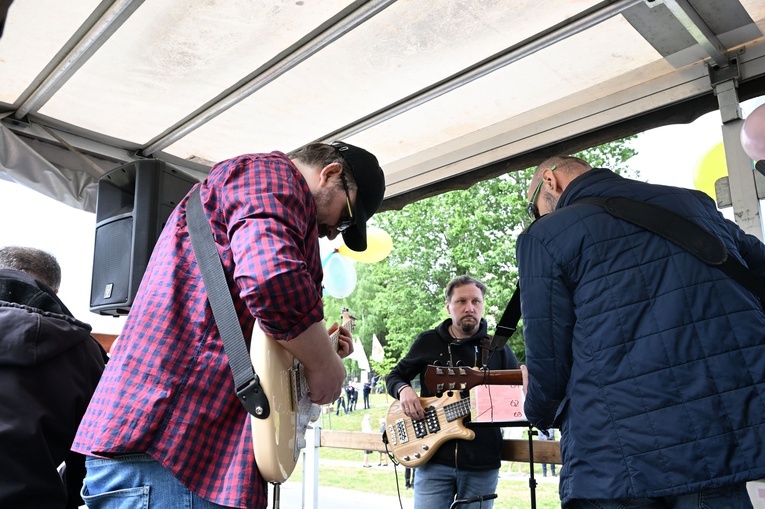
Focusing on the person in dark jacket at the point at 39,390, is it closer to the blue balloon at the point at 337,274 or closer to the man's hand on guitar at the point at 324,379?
the man's hand on guitar at the point at 324,379

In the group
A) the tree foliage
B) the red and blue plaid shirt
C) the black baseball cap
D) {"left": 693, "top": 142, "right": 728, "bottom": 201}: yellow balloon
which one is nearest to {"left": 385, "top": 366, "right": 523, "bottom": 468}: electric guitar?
{"left": 693, "top": 142, "right": 728, "bottom": 201}: yellow balloon

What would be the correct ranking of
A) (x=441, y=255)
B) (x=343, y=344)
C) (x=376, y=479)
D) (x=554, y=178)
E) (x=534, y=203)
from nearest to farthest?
(x=343, y=344) < (x=554, y=178) < (x=534, y=203) < (x=376, y=479) < (x=441, y=255)

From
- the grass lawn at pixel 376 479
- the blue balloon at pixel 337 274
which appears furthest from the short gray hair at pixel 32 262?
the grass lawn at pixel 376 479

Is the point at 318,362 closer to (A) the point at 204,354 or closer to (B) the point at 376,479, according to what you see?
(A) the point at 204,354

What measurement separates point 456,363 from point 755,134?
215cm

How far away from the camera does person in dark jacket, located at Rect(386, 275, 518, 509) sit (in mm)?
3666

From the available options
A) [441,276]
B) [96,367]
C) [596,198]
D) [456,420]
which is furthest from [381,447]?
[441,276]

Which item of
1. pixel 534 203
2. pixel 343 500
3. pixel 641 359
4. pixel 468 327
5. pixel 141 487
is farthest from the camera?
pixel 343 500

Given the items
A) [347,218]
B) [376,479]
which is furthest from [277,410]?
[376,479]

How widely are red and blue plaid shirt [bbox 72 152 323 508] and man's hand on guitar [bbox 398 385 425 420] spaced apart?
266 centimetres

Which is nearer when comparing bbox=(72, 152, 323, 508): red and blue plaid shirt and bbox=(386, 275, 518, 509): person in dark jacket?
bbox=(72, 152, 323, 508): red and blue plaid shirt

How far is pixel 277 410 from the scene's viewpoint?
139 centimetres

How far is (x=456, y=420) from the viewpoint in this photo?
12.3 ft

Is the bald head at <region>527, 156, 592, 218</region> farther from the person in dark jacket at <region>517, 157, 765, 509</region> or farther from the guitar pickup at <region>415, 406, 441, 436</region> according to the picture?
the guitar pickup at <region>415, 406, 441, 436</region>
